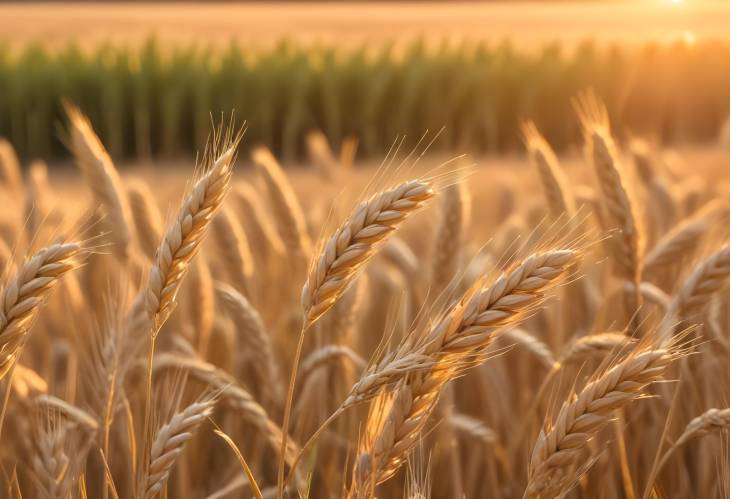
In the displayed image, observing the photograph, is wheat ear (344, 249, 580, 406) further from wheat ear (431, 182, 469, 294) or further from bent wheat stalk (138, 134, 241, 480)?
wheat ear (431, 182, 469, 294)

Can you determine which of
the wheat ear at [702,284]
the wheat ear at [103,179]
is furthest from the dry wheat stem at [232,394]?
the wheat ear at [702,284]

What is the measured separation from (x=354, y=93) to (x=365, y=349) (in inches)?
248


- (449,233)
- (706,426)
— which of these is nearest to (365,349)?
(449,233)

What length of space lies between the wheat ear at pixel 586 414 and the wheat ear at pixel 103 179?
0.95 metres

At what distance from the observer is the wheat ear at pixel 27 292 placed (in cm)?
96

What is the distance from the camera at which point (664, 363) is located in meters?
0.96

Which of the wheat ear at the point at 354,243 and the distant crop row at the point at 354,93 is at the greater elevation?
the distant crop row at the point at 354,93

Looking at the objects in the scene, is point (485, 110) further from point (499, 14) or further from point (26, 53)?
point (499, 14)

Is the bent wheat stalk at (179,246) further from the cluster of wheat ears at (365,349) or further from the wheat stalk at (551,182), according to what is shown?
the wheat stalk at (551,182)

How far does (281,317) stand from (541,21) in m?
27.9

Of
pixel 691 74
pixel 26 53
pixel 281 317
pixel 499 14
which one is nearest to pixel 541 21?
pixel 499 14

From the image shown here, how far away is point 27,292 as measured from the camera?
972mm

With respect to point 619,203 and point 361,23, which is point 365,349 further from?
point 361,23

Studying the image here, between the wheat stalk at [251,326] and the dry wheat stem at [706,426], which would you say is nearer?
the dry wheat stem at [706,426]
